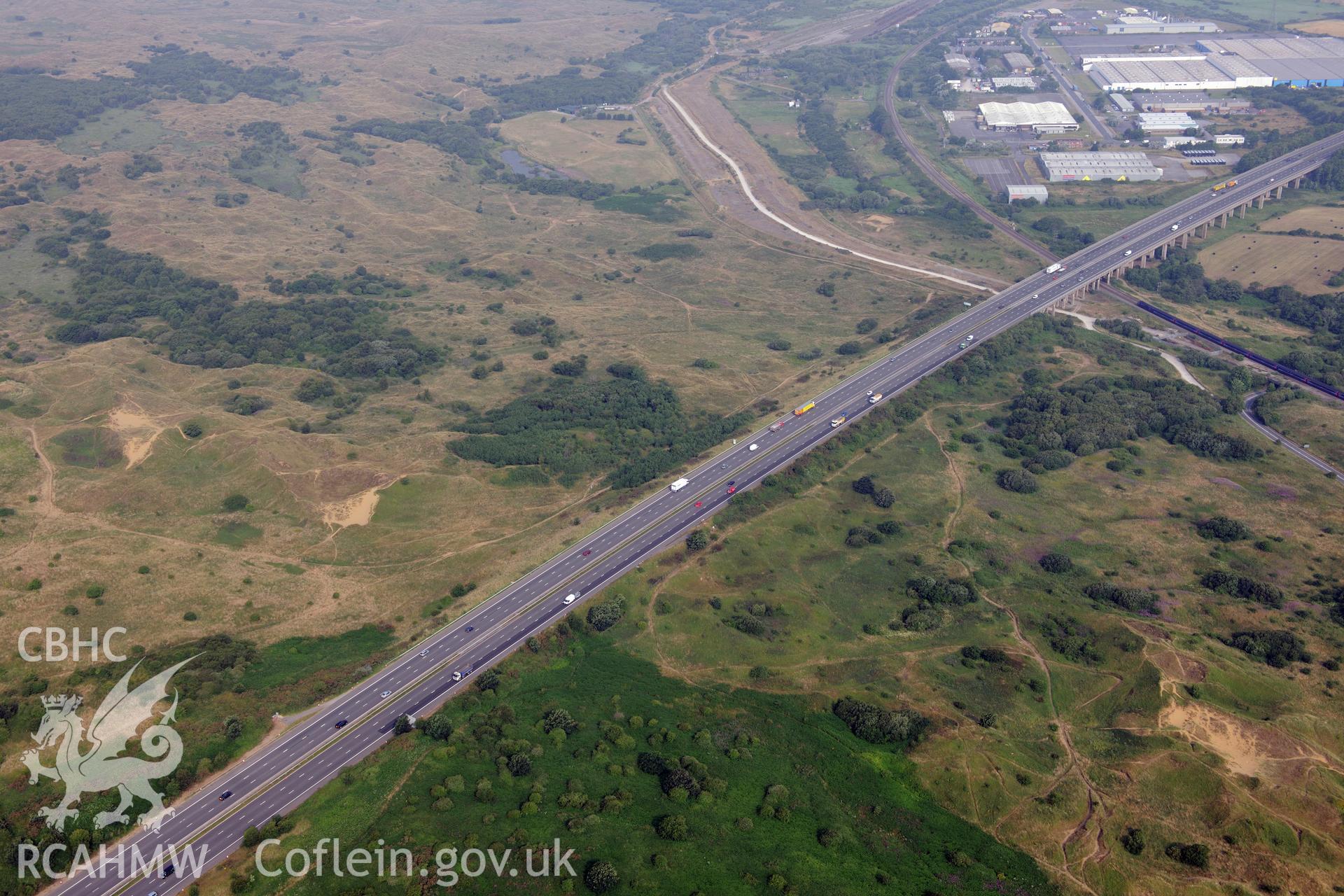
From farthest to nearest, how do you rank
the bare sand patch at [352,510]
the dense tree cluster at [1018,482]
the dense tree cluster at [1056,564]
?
the dense tree cluster at [1018,482]
the bare sand patch at [352,510]
the dense tree cluster at [1056,564]

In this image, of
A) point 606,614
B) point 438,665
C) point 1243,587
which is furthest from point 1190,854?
point 438,665

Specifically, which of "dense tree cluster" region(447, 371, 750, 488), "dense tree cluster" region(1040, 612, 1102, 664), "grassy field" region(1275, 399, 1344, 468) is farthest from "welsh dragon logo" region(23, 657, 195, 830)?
"grassy field" region(1275, 399, 1344, 468)

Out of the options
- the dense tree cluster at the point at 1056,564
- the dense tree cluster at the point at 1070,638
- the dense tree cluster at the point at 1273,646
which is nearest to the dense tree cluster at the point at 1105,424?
the dense tree cluster at the point at 1056,564

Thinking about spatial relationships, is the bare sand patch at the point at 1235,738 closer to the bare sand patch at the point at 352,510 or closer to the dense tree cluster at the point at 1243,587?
the dense tree cluster at the point at 1243,587

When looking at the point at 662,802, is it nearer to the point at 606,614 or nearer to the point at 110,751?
the point at 606,614

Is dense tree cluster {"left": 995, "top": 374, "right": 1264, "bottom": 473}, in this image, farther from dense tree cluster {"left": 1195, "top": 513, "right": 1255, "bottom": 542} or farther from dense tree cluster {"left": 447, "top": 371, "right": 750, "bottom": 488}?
dense tree cluster {"left": 447, "top": 371, "right": 750, "bottom": 488}

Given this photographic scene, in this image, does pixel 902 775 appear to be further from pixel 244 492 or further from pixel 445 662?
pixel 244 492
